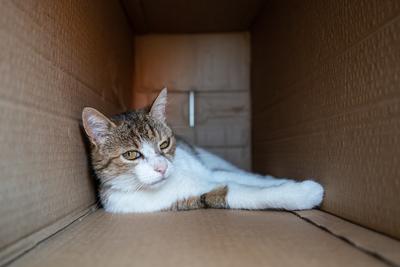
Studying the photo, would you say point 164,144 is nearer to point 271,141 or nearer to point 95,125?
point 95,125

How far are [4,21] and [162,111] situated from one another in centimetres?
88

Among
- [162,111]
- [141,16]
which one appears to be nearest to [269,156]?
[162,111]

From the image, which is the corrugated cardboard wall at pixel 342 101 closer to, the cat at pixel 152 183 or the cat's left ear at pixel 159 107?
the cat at pixel 152 183

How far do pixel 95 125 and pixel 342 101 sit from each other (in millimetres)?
793

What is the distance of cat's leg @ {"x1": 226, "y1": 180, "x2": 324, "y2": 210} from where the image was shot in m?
1.21

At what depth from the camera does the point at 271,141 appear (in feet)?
6.18

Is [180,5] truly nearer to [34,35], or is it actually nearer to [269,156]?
[269,156]

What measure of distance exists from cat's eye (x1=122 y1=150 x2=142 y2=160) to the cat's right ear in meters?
0.10

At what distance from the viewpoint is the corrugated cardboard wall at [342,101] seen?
0.83 m

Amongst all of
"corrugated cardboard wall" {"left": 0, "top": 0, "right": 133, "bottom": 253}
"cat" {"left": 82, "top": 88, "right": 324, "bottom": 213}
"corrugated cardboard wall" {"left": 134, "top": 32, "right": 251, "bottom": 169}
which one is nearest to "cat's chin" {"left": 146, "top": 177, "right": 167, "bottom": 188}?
"cat" {"left": 82, "top": 88, "right": 324, "bottom": 213}

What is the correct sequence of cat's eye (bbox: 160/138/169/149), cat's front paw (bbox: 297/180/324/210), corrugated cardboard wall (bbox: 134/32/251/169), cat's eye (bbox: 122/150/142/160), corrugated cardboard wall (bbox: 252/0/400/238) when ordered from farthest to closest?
corrugated cardboard wall (bbox: 134/32/251/169) < cat's eye (bbox: 160/138/169/149) < cat's eye (bbox: 122/150/142/160) < cat's front paw (bbox: 297/180/324/210) < corrugated cardboard wall (bbox: 252/0/400/238)

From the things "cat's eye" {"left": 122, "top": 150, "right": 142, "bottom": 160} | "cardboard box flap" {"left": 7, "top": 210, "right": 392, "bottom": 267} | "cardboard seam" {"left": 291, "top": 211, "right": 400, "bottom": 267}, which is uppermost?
"cat's eye" {"left": 122, "top": 150, "right": 142, "bottom": 160}

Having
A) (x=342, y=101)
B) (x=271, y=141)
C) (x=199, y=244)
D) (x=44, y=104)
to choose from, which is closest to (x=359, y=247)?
(x=199, y=244)

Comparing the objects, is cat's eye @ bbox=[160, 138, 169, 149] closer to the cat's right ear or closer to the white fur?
the white fur
